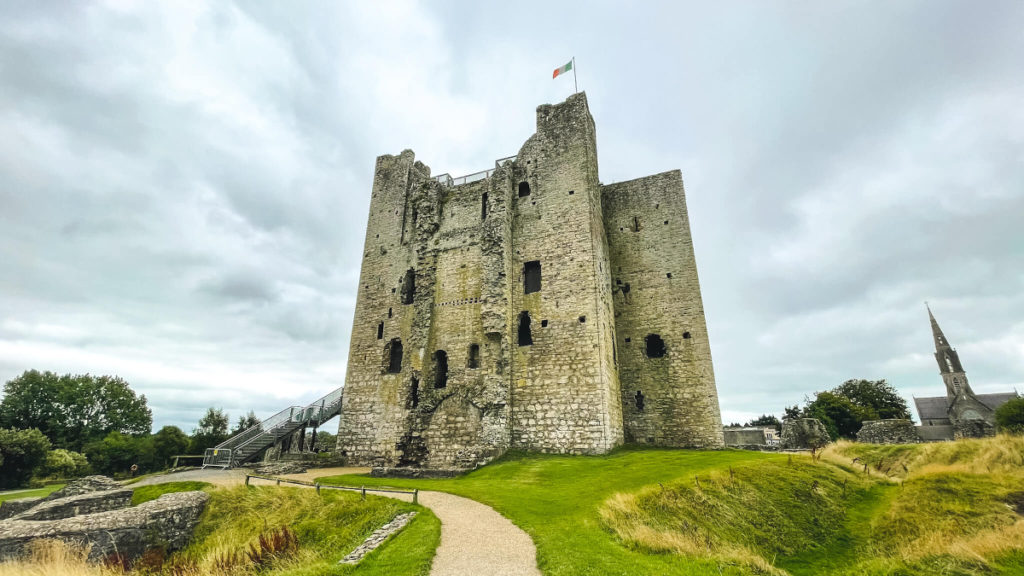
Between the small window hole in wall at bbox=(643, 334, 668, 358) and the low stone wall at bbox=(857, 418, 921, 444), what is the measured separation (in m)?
12.3

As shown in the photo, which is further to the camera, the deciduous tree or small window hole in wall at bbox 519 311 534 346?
the deciduous tree

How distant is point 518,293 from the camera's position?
64.4ft

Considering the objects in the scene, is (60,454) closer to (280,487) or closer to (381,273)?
(381,273)

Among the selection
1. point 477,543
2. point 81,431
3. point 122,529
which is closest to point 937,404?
point 477,543

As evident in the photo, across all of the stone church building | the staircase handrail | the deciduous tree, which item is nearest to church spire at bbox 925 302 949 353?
the stone church building

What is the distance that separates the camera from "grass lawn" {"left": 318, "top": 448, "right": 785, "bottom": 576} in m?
5.79

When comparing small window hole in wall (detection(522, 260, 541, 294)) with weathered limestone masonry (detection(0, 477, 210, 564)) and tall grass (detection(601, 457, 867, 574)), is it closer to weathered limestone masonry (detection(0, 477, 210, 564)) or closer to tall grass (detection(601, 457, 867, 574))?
tall grass (detection(601, 457, 867, 574))

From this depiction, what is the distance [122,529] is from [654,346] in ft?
64.1

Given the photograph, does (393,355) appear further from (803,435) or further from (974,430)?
(974,430)

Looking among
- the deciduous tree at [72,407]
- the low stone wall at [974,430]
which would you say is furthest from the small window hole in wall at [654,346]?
the deciduous tree at [72,407]

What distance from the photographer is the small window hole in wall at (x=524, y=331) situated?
18766mm

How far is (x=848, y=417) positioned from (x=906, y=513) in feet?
121

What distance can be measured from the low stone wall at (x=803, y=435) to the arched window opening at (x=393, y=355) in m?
19.8

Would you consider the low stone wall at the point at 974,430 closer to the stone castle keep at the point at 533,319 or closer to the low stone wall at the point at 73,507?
the stone castle keep at the point at 533,319
